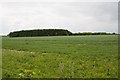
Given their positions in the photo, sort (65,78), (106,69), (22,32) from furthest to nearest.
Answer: (22,32)
(106,69)
(65,78)

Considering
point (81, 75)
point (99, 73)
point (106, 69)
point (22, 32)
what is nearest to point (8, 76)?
point (81, 75)

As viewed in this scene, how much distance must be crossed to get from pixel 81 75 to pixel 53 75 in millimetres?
1927

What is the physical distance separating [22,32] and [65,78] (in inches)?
5694

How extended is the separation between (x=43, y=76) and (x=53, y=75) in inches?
28.4

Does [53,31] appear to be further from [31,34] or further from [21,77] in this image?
[21,77]

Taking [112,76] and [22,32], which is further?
[22,32]

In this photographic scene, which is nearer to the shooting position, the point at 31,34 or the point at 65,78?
the point at 65,78

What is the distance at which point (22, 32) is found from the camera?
16000 cm

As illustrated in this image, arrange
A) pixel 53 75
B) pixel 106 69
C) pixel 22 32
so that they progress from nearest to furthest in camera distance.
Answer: pixel 53 75
pixel 106 69
pixel 22 32

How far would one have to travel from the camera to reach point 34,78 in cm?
1731

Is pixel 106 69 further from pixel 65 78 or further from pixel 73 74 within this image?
pixel 65 78

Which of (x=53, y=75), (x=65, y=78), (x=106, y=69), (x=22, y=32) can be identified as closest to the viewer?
(x=65, y=78)

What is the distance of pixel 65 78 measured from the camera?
17312 mm

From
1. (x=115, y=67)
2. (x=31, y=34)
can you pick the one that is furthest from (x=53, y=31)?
(x=115, y=67)
